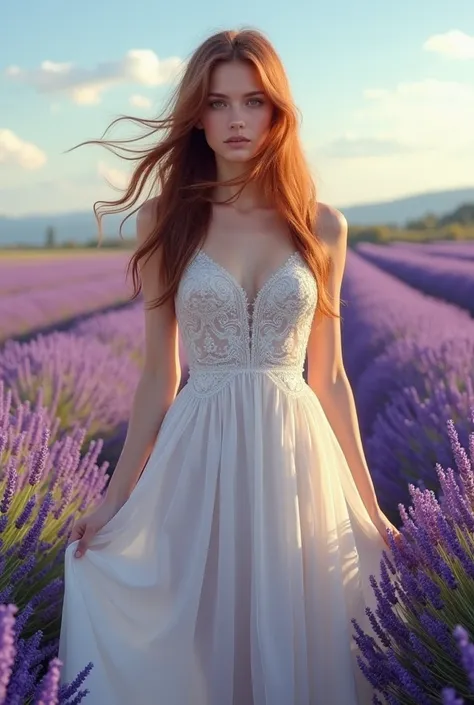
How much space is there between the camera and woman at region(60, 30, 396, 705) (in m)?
1.94

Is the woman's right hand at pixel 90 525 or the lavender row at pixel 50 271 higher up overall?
the lavender row at pixel 50 271

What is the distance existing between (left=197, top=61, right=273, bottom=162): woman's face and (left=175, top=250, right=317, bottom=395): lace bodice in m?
0.25

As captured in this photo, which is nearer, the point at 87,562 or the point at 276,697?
the point at 276,697

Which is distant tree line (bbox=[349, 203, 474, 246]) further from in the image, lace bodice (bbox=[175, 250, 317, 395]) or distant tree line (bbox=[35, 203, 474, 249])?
lace bodice (bbox=[175, 250, 317, 395])

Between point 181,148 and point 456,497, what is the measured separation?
104 centimetres

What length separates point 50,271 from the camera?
12.7 meters

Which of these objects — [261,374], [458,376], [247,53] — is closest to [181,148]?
[247,53]

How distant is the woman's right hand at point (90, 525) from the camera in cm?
204

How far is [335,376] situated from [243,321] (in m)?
0.29

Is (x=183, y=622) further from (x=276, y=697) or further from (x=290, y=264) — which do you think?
(x=290, y=264)

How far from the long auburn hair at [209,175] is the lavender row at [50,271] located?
7119mm

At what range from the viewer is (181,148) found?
7.47ft

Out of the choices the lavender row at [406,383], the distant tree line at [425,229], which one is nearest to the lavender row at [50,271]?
the lavender row at [406,383]

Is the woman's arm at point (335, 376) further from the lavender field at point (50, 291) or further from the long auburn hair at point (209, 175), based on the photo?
the lavender field at point (50, 291)
